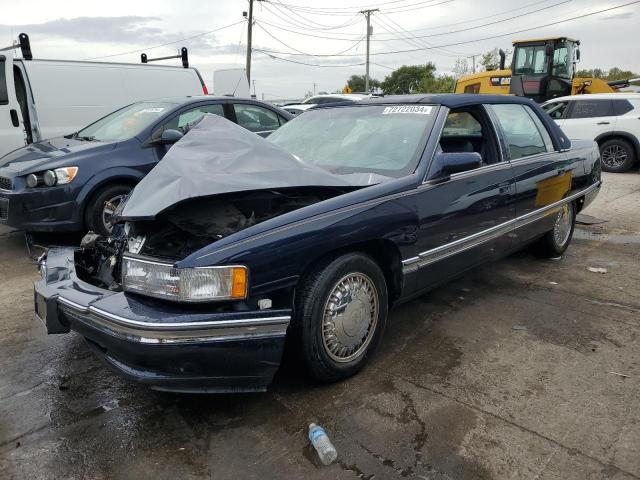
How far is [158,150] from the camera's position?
572 centimetres

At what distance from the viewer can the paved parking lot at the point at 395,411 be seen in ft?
Answer: 7.47

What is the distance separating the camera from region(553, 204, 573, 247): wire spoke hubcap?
5.00 metres

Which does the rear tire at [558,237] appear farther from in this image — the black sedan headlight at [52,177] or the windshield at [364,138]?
the black sedan headlight at [52,177]

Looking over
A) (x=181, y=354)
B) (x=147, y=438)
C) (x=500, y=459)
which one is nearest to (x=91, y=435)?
(x=147, y=438)

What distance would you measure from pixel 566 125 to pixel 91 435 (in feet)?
39.4

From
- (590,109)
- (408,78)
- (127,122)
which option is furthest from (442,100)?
(408,78)

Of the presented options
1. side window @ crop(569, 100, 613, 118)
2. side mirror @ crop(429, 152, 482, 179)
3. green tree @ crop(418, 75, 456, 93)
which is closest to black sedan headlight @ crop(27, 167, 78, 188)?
side mirror @ crop(429, 152, 482, 179)

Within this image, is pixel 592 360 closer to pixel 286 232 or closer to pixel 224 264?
pixel 286 232

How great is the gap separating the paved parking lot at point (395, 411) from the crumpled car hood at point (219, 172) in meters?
1.06

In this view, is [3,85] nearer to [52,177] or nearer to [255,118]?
[52,177]

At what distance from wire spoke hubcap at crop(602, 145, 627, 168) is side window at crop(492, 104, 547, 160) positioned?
8.20 meters

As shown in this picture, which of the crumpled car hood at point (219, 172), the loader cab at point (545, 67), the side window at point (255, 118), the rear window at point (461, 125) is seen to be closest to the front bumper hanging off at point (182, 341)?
the crumpled car hood at point (219, 172)

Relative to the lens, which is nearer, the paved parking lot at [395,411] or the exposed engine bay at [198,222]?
the paved parking lot at [395,411]

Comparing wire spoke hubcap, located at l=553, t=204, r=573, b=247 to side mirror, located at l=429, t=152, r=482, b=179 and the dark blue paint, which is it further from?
the dark blue paint
